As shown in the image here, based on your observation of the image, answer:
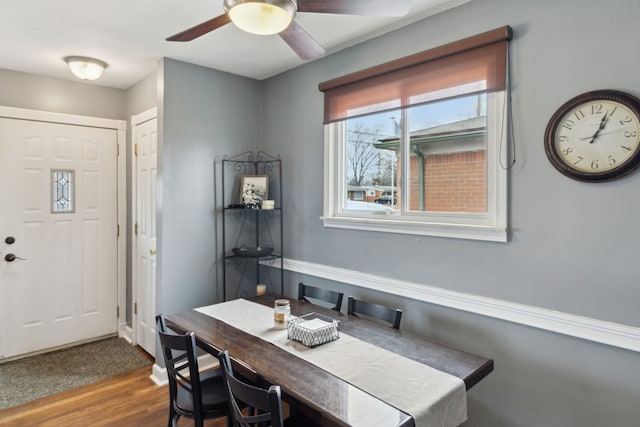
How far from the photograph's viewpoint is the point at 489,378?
6.51 ft

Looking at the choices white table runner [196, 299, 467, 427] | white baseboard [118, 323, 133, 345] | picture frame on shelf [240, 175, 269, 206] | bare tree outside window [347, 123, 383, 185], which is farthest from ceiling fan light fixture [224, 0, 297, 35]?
white baseboard [118, 323, 133, 345]

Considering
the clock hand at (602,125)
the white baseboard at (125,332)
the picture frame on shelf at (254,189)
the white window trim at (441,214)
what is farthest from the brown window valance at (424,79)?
the white baseboard at (125,332)

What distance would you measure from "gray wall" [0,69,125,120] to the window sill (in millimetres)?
2455

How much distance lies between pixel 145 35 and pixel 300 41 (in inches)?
51.9

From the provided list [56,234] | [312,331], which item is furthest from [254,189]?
[56,234]

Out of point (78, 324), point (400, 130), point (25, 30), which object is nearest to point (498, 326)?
point (400, 130)

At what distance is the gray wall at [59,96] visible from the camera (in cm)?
320

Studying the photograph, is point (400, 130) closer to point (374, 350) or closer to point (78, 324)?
point (374, 350)

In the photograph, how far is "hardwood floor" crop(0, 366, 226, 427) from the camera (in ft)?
7.88

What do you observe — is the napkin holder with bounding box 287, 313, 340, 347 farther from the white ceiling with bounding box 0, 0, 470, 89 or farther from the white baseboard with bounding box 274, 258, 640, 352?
the white ceiling with bounding box 0, 0, 470, 89

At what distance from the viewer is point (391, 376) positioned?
1469 mm

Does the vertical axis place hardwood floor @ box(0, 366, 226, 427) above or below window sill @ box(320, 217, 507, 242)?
below

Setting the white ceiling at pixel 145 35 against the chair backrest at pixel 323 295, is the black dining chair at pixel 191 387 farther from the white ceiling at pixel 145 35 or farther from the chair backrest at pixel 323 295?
the white ceiling at pixel 145 35

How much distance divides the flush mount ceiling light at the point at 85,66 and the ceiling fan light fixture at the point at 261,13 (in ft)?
6.77
